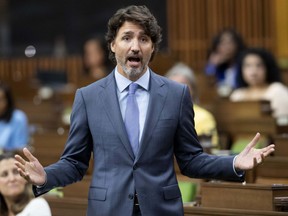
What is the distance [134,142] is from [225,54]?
18.8 feet

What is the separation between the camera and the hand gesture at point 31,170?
3049 mm

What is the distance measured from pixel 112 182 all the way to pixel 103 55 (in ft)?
Result: 19.8

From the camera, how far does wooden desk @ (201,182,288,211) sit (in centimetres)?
384

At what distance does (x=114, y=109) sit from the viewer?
3.18 metres

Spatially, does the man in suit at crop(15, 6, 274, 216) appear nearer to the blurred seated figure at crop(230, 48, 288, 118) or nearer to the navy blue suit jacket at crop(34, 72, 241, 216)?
the navy blue suit jacket at crop(34, 72, 241, 216)

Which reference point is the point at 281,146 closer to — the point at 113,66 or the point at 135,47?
the point at 135,47

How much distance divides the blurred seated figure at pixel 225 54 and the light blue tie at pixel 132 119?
530 cm

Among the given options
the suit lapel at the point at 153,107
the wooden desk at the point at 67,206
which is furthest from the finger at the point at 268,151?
the wooden desk at the point at 67,206

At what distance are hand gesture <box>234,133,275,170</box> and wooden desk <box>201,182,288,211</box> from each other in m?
0.70

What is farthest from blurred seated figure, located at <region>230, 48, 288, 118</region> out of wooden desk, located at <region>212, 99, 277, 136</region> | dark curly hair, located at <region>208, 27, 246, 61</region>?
dark curly hair, located at <region>208, 27, 246, 61</region>

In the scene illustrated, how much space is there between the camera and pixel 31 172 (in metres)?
3.06

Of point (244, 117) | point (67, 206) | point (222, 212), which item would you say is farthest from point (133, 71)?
point (244, 117)

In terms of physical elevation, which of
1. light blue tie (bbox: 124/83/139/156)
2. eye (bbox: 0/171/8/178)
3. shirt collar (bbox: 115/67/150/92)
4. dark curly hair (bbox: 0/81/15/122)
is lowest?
eye (bbox: 0/171/8/178)

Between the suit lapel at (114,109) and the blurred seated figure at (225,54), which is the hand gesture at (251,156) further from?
the blurred seated figure at (225,54)
